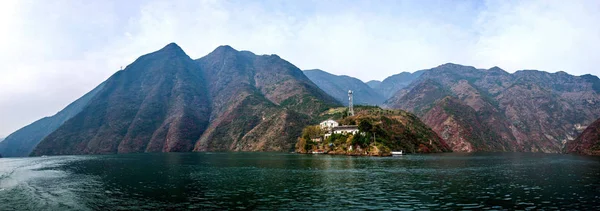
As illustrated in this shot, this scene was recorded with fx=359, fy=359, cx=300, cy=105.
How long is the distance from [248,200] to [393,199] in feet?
73.1

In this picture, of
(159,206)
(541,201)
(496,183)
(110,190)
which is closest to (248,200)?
(159,206)

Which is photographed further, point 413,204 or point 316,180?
point 316,180

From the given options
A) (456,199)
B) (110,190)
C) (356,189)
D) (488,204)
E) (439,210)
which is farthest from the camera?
(110,190)

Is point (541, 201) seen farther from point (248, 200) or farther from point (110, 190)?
point (110, 190)

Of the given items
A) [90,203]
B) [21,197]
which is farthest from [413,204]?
[21,197]

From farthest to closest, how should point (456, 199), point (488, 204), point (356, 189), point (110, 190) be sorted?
point (110, 190)
point (356, 189)
point (456, 199)
point (488, 204)

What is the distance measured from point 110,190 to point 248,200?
33.0 meters

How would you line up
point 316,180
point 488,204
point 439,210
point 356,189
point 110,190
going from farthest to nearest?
1. point 316,180
2. point 110,190
3. point 356,189
4. point 488,204
5. point 439,210

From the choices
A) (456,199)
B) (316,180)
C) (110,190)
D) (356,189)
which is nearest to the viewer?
(456,199)

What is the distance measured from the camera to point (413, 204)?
50.4 meters

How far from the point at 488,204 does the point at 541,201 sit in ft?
29.2

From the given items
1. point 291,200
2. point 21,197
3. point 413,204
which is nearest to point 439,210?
point 413,204

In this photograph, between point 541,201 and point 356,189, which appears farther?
point 356,189

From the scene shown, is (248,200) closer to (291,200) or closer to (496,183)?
(291,200)
